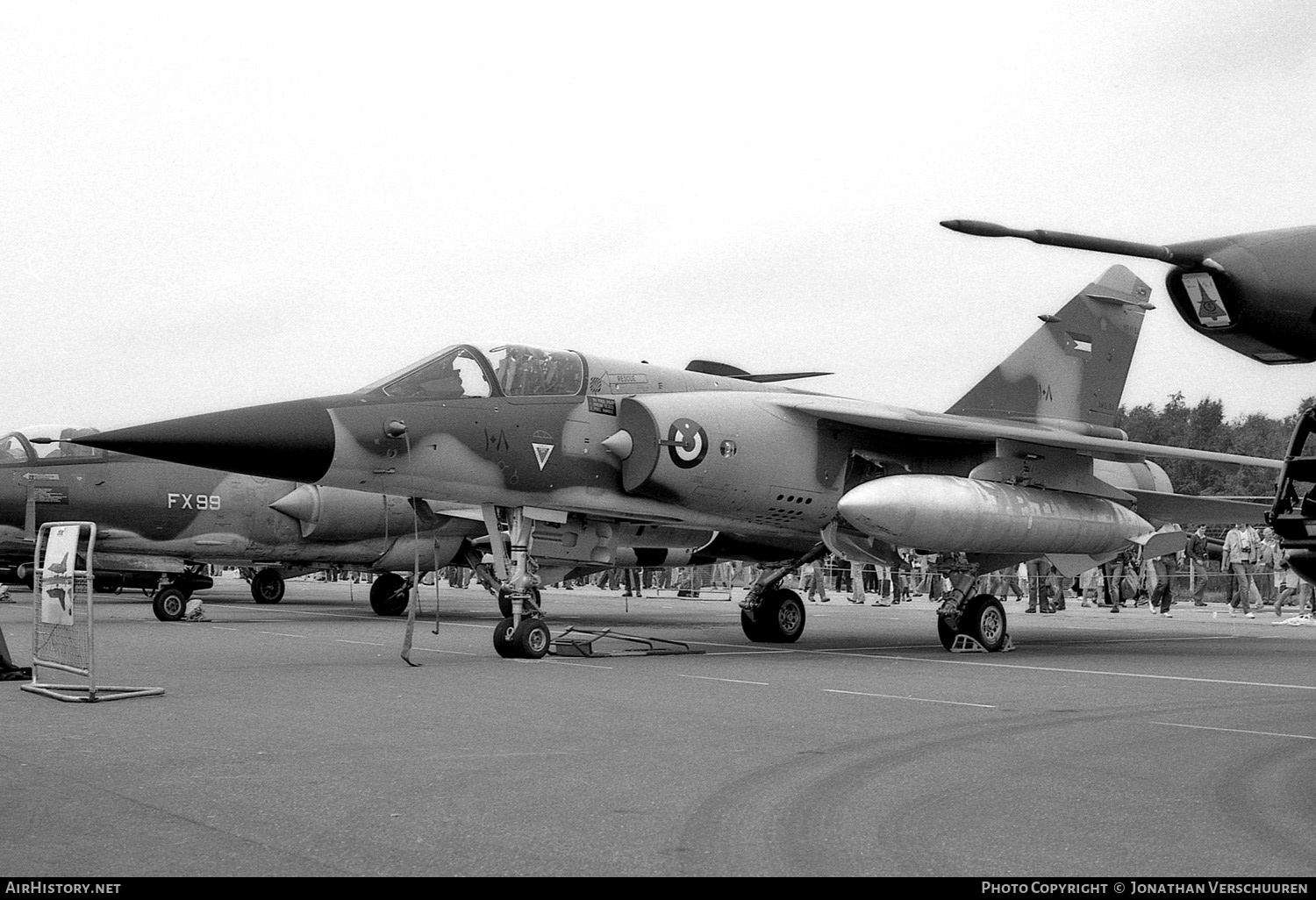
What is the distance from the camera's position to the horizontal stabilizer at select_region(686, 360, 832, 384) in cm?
1447

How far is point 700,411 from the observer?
12.0 m

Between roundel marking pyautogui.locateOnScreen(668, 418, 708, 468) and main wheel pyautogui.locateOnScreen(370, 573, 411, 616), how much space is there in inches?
391

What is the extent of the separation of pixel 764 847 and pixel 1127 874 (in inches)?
42.3

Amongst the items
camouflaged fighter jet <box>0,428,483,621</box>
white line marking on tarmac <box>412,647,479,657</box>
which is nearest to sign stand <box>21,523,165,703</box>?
white line marking on tarmac <box>412,647,479,657</box>

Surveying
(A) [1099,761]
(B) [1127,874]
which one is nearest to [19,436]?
(A) [1099,761]

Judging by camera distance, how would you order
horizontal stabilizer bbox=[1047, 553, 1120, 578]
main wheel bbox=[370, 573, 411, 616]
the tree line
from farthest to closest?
the tree line → main wheel bbox=[370, 573, 411, 616] → horizontal stabilizer bbox=[1047, 553, 1120, 578]

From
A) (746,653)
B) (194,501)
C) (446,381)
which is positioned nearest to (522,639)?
(446,381)

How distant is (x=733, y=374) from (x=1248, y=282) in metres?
10.1

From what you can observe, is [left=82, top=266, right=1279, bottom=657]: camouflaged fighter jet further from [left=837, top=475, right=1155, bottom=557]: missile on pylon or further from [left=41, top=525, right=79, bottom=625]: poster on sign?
[left=41, top=525, right=79, bottom=625]: poster on sign

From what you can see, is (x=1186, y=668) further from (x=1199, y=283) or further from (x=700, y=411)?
(x=1199, y=283)

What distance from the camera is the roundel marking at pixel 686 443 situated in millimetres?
11641

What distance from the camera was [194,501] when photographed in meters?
18.6

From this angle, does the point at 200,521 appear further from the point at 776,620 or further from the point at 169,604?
the point at 776,620

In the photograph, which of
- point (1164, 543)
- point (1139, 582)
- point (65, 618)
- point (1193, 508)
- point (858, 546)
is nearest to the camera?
point (65, 618)
